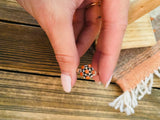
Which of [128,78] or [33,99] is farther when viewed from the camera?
[128,78]

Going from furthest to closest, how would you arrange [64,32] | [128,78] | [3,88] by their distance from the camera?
[128,78] → [3,88] → [64,32]

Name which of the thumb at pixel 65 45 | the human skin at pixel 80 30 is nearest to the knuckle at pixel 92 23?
the human skin at pixel 80 30

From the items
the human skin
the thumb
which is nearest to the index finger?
the human skin

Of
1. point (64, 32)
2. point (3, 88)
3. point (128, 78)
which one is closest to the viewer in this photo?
point (64, 32)

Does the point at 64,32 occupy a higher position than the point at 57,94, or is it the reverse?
the point at 64,32

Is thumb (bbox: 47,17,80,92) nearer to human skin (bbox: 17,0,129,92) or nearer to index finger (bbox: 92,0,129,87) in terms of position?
human skin (bbox: 17,0,129,92)

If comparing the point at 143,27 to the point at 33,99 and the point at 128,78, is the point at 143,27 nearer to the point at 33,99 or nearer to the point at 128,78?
the point at 128,78

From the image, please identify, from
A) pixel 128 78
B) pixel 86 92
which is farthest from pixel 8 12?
pixel 128 78

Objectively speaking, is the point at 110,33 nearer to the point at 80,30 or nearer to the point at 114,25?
the point at 114,25
